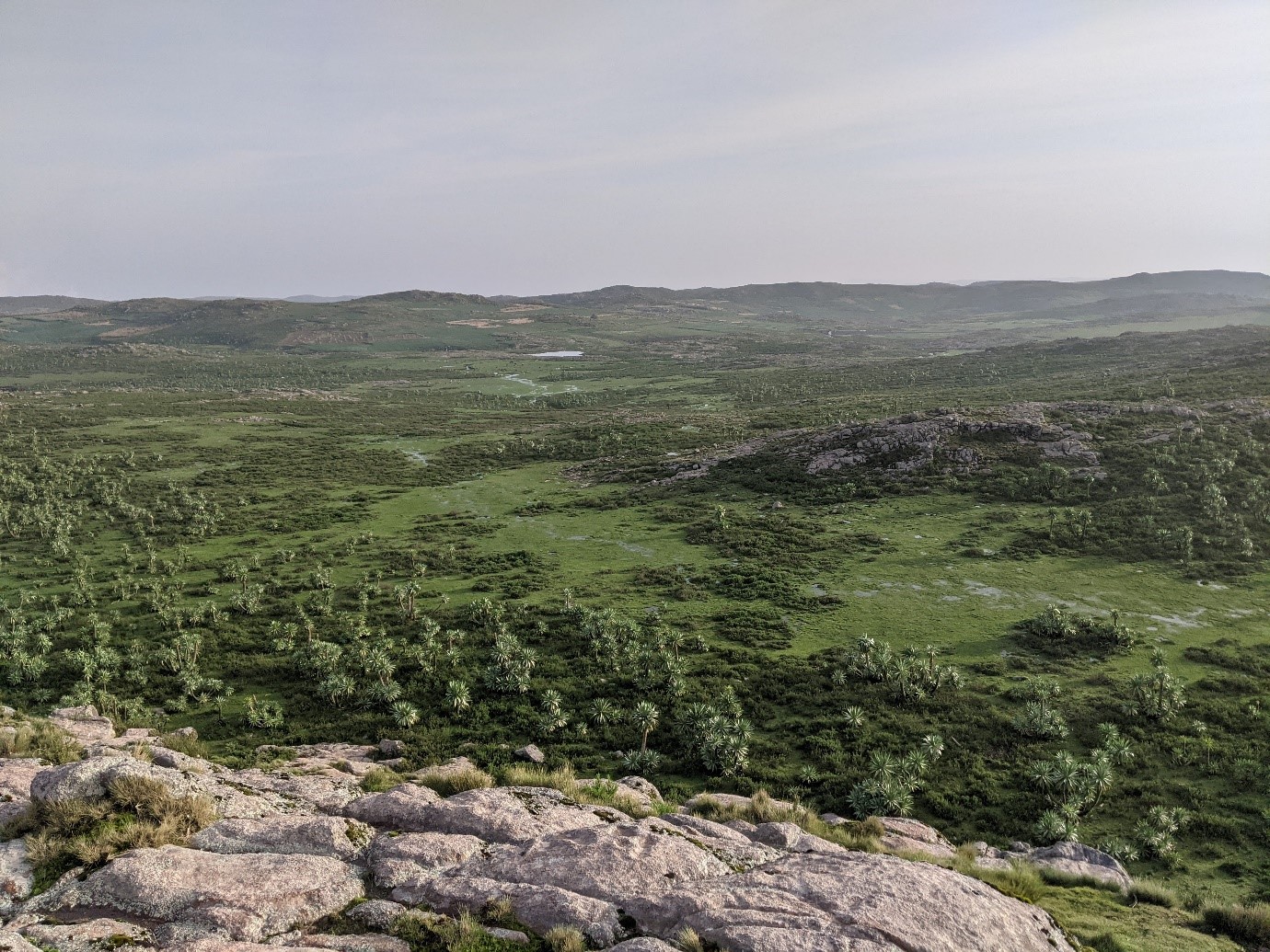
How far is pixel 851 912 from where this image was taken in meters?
13.5

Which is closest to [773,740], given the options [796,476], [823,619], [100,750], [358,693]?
[823,619]

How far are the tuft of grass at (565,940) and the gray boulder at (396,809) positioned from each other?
261 inches

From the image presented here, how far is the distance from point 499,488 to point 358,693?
56.8 meters

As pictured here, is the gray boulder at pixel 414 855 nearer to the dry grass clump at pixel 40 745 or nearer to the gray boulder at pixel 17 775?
the gray boulder at pixel 17 775

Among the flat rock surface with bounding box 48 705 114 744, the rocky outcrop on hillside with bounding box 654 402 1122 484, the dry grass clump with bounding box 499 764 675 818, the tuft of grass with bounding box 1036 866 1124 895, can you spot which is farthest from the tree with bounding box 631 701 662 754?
the rocky outcrop on hillside with bounding box 654 402 1122 484

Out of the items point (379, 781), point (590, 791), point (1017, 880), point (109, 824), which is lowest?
point (379, 781)

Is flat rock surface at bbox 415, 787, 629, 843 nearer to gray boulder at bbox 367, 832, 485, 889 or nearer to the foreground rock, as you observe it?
gray boulder at bbox 367, 832, 485, 889

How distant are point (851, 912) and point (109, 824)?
17423mm

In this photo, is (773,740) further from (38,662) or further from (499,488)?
(499,488)

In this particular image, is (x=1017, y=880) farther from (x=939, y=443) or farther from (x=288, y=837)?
(x=939, y=443)

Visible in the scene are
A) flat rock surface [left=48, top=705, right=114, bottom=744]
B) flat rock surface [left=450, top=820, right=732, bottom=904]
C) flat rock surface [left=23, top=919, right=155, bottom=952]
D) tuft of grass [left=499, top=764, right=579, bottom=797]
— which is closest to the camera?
flat rock surface [left=23, top=919, right=155, bottom=952]

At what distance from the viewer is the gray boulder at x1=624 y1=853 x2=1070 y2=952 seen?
12719 millimetres

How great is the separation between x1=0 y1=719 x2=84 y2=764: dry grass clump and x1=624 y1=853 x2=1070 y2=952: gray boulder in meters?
21.4

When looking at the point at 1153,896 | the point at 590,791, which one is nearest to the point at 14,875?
the point at 590,791
